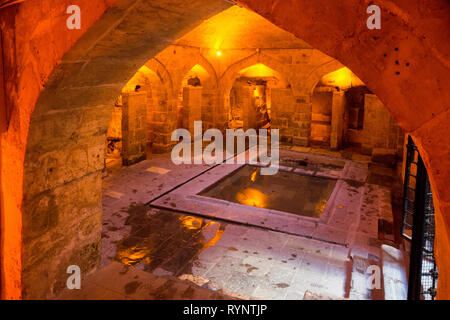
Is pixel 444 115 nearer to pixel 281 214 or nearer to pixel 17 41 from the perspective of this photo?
pixel 17 41

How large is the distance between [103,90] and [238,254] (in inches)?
125

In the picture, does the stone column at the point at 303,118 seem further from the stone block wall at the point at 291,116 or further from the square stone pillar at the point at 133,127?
the square stone pillar at the point at 133,127

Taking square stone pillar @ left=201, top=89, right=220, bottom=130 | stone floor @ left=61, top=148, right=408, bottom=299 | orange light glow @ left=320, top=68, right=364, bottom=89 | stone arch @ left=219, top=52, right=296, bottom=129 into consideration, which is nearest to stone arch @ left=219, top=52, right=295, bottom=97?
stone arch @ left=219, top=52, right=296, bottom=129

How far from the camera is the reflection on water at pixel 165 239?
16.0ft

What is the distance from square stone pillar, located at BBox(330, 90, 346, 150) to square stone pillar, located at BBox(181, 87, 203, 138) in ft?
15.3

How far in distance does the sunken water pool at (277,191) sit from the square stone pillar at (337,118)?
3.60m

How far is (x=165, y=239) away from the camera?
552cm

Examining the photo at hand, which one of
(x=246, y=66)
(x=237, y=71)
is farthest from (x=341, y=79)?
(x=237, y=71)

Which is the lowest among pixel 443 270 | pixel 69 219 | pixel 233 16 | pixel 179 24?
pixel 69 219

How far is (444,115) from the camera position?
1.29 m

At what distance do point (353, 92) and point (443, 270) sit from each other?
12218mm

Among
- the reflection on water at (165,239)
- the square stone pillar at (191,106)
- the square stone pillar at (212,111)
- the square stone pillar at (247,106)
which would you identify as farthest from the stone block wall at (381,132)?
the reflection on water at (165,239)

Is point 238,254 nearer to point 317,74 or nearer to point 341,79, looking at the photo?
point 317,74

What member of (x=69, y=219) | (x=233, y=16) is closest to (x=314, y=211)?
(x=69, y=219)
